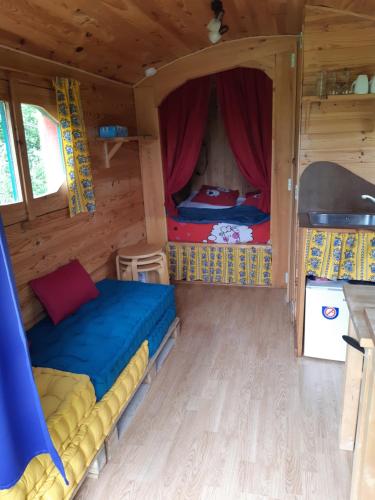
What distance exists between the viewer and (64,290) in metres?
2.58

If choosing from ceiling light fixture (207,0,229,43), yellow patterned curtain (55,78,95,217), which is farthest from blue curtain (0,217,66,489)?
ceiling light fixture (207,0,229,43)

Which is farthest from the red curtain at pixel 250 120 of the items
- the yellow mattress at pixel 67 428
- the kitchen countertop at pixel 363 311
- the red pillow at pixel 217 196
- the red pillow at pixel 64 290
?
the yellow mattress at pixel 67 428

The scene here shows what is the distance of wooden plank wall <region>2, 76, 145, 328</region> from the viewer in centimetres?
240

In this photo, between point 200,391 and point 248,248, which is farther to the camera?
point 248,248

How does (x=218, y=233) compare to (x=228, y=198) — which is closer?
(x=218, y=233)

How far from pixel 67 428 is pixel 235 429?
93 cm

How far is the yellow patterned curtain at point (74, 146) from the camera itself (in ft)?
8.57

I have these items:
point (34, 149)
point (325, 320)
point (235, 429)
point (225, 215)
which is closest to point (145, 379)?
point (235, 429)

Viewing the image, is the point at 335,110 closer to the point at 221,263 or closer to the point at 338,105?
the point at 338,105

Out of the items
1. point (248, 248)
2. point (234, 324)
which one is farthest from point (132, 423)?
point (248, 248)

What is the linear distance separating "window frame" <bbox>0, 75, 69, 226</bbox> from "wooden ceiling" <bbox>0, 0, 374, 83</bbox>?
21 centimetres

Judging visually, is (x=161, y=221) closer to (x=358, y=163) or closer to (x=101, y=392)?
(x=358, y=163)

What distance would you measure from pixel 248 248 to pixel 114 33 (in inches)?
90.2

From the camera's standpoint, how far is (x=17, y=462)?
1277mm
